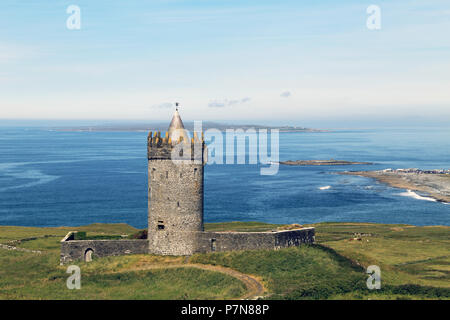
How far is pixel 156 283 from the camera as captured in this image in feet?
107

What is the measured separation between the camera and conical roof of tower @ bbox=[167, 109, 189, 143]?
1448 inches

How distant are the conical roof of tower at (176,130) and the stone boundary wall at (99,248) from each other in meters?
7.94

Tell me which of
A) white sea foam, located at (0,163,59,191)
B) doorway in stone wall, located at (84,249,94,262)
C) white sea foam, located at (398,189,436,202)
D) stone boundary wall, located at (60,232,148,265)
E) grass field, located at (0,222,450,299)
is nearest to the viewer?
grass field, located at (0,222,450,299)

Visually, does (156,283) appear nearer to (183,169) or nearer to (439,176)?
(183,169)

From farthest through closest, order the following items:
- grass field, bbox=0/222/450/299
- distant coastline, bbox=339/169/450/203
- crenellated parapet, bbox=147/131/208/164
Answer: distant coastline, bbox=339/169/450/203, crenellated parapet, bbox=147/131/208/164, grass field, bbox=0/222/450/299

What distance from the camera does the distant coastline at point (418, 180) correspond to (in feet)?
389

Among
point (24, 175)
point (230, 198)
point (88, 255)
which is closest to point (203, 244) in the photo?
point (88, 255)

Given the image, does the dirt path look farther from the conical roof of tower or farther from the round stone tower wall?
the conical roof of tower

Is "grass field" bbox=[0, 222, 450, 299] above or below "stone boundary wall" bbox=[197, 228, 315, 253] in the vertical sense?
below

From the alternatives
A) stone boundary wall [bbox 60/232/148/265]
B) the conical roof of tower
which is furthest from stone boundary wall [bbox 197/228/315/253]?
the conical roof of tower

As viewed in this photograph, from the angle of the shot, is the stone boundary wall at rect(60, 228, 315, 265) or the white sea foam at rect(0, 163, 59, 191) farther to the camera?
the white sea foam at rect(0, 163, 59, 191)
